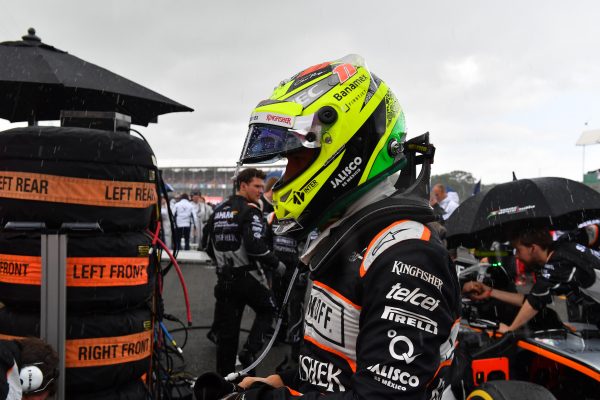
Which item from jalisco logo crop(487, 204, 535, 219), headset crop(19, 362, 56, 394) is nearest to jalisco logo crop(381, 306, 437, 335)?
headset crop(19, 362, 56, 394)

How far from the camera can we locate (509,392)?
224 cm

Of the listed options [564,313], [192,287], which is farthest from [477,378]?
[192,287]

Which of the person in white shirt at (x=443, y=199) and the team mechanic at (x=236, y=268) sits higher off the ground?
the person in white shirt at (x=443, y=199)

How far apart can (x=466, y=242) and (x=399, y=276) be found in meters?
3.85

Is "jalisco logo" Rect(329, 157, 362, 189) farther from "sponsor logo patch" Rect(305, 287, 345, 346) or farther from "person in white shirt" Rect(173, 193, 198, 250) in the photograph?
"person in white shirt" Rect(173, 193, 198, 250)

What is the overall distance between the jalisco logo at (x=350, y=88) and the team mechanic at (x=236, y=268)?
3.09 m

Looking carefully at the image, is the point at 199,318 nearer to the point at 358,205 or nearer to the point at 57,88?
the point at 57,88

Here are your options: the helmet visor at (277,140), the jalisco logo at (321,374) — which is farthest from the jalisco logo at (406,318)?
the helmet visor at (277,140)

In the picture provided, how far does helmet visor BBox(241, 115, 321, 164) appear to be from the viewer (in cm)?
151

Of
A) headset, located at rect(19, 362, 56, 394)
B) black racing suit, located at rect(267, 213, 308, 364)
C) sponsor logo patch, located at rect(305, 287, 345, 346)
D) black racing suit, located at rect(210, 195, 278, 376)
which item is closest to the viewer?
sponsor logo patch, located at rect(305, 287, 345, 346)

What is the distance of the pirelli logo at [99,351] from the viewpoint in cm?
234

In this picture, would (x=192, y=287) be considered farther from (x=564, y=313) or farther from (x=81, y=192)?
(x=81, y=192)

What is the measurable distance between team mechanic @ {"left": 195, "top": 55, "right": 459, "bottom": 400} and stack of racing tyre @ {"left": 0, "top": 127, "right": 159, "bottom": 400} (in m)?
0.98

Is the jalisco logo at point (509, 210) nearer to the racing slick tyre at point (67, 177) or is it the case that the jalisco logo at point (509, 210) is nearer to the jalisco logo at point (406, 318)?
the racing slick tyre at point (67, 177)
